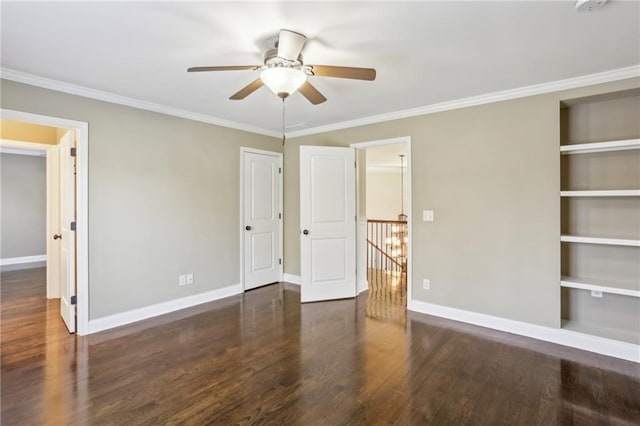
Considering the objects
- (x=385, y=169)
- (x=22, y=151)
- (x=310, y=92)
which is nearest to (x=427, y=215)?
(x=310, y=92)

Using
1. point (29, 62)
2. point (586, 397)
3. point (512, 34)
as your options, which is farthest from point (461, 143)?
point (29, 62)

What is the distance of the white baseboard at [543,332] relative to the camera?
280 cm

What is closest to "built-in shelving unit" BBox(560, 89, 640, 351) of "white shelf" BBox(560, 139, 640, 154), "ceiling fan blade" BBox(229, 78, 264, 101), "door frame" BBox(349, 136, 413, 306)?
"white shelf" BBox(560, 139, 640, 154)

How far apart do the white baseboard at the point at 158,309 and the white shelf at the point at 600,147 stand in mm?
4356

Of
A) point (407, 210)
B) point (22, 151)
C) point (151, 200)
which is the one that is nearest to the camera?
point (151, 200)

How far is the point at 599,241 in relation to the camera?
113 inches

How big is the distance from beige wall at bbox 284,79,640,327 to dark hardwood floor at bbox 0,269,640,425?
0.44m

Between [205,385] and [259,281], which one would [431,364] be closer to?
[205,385]

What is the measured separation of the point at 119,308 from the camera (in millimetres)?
3508

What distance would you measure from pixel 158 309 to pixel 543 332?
168 inches

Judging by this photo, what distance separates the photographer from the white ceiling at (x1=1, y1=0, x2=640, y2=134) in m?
1.92

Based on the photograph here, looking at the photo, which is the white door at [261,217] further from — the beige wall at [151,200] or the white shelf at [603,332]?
the white shelf at [603,332]

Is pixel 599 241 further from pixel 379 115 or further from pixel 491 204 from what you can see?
pixel 379 115

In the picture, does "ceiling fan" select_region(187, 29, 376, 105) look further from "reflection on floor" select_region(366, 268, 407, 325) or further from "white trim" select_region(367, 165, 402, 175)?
"white trim" select_region(367, 165, 402, 175)
